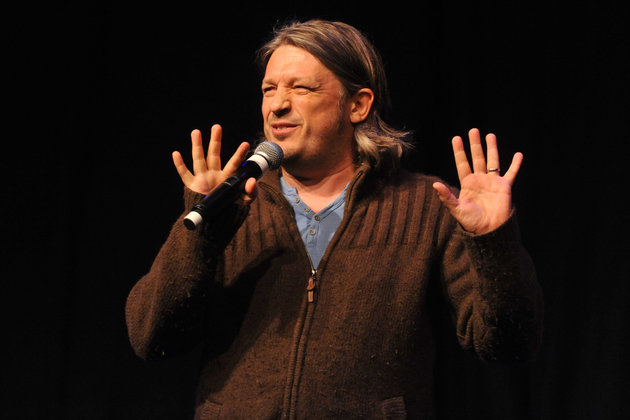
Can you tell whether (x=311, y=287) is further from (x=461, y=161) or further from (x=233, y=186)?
(x=461, y=161)

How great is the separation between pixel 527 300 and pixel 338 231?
0.45 meters

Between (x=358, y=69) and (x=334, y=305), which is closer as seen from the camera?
(x=334, y=305)

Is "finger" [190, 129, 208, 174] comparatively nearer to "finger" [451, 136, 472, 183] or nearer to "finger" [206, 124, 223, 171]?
"finger" [206, 124, 223, 171]

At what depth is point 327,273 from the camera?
1.42 m

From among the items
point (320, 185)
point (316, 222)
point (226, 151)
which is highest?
point (226, 151)

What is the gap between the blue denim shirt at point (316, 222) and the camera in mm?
1490

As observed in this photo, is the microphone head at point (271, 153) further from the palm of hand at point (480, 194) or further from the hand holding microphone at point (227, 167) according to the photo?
the palm of hand at point (480, 194)

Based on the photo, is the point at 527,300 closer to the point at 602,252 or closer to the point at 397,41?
the point at 602,252

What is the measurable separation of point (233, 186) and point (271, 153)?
0.19 metres

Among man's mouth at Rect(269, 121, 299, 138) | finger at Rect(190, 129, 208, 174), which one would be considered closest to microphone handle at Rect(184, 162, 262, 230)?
finger at Rect(190, 129, 208, 174)

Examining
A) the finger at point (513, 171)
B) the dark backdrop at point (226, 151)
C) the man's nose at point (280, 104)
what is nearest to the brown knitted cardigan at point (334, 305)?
the finger at point (513, 171)

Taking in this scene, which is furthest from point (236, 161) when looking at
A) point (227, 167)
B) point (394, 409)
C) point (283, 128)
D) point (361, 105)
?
point (394, 409)

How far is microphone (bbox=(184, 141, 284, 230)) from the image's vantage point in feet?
3.56

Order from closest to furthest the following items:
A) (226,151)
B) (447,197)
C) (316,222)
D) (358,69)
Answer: (447,197), (316,222), (358,69), (226,151)
